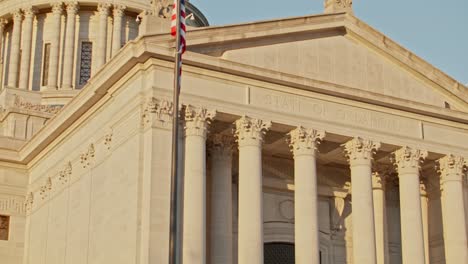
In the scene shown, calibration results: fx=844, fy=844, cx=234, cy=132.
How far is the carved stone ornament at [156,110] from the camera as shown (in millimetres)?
27953

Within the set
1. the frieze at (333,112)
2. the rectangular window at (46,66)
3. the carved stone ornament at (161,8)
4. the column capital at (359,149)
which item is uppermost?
the rectangular window at (46,66)

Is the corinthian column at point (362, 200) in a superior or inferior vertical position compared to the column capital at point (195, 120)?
inferior

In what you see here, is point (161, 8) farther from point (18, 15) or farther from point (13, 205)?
point (18, 15)

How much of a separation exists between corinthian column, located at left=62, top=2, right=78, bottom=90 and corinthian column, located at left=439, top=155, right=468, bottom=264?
28.1 metres

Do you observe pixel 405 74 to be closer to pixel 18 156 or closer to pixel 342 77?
pixel 342 77

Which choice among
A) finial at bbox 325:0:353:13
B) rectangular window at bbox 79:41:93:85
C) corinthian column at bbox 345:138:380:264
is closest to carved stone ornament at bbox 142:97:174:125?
corinthian column at bbox 345:138:380:264

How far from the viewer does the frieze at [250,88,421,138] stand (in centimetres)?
3050

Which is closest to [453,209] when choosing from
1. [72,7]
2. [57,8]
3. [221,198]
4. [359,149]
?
[359,149]

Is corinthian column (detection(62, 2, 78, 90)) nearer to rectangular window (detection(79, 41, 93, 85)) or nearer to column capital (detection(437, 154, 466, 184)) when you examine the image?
rectangular window (detection(79, 41, 93, 85))

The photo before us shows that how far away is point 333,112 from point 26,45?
101ft

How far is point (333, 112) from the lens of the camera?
1251 inches

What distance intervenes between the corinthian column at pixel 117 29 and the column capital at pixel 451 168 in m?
27.8

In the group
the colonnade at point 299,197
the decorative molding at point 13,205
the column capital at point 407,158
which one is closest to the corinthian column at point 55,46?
the decorative molding at point 13,205

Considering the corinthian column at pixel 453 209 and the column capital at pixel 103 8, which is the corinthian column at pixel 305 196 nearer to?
the corinthian column at pixel 453 209
